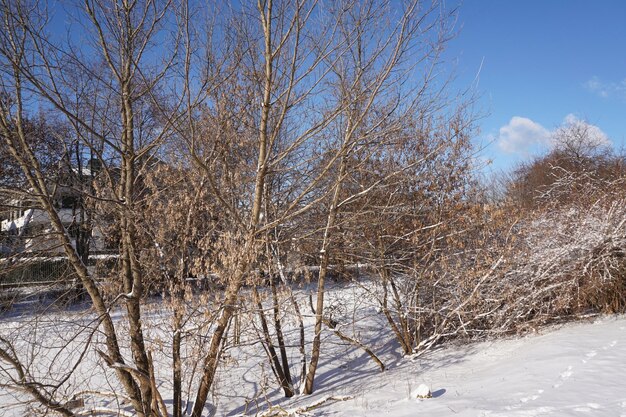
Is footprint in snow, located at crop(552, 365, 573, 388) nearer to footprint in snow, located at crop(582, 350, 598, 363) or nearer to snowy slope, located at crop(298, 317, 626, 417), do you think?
snowy slope, located at crop(298, 317, 626, 417)

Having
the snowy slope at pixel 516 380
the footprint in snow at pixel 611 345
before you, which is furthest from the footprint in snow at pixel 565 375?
the footprint in snow at pixel 611 345

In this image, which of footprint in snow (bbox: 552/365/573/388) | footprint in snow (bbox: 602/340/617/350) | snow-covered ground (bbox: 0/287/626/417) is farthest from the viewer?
footprint in snow (bbox: 602/340/617/350)

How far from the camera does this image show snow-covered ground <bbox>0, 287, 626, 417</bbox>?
5105 millimetres

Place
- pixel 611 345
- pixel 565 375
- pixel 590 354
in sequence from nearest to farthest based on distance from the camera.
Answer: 1. pixel 565 375
2. pixel 590 354
3. pixel 611 345

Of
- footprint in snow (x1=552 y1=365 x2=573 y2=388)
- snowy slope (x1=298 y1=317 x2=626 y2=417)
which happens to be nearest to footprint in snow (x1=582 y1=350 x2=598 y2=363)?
snowy slope (x1=298 y1=317 x2=626 y2=417)

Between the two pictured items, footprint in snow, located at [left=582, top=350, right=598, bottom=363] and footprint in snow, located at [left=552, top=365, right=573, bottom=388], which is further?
footprint in snow, located at [left=582, top=350, right=598, bottom=363]

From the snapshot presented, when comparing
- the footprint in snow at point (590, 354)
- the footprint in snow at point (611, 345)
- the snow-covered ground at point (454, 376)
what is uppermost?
the footprint in snow at point (611, 345)

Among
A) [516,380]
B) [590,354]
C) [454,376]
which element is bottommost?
[454,376]

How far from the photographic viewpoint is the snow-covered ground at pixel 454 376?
5.11 meters

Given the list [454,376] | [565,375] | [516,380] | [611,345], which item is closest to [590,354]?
[611,345]

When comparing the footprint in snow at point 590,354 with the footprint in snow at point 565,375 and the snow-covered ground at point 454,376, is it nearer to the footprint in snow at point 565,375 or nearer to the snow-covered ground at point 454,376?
the snow-covered ground at point 454,376

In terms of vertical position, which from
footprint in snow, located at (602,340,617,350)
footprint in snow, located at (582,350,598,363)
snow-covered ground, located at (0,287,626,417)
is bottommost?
snow-covered ground, located at (0,287,626,417)

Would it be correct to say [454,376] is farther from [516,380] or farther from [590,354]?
[590,354]

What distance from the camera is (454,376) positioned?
749 centimetres
